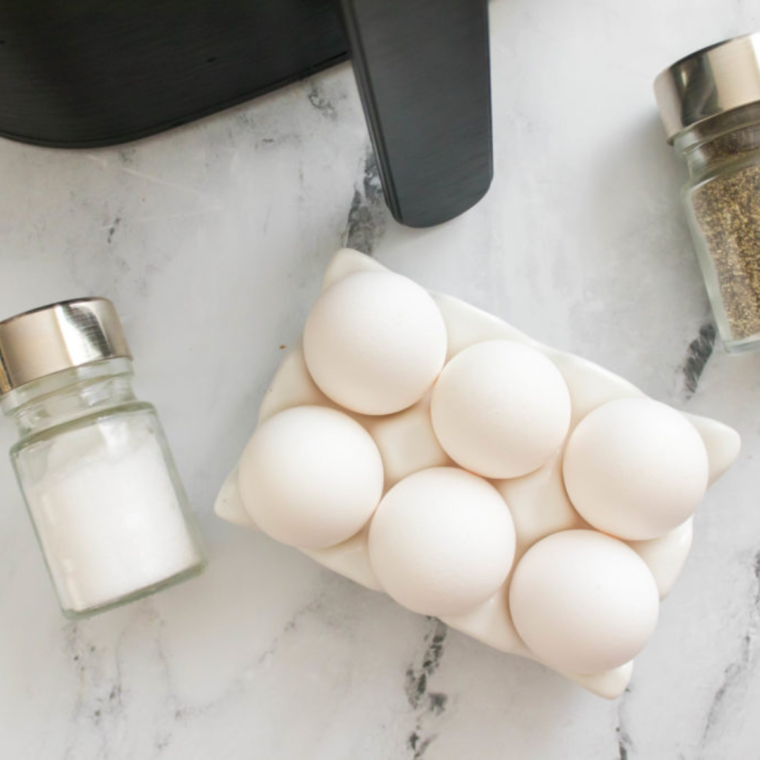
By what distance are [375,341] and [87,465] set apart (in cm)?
20

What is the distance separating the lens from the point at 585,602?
450mm

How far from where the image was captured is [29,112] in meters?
0.52

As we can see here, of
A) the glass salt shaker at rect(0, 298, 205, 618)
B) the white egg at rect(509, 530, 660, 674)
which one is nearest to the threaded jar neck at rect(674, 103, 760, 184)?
the white egg at rect(509, 530, 660, 674)

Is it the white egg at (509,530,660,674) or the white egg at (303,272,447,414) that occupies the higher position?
the white egg at (303,272,447,414)

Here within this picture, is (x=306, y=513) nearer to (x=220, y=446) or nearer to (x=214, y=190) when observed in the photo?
(x=220, y=446)

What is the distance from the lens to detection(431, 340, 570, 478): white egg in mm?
453

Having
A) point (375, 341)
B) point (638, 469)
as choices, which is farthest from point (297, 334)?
point (638, 469)

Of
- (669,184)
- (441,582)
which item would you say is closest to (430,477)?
(441,582)

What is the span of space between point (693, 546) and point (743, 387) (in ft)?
0.40

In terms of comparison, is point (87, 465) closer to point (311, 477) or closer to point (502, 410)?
point (311, 477)

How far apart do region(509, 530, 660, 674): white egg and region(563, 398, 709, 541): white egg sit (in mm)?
22

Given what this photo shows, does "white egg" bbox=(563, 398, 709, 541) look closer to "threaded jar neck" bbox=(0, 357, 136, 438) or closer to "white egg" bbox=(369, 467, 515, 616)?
"white egg" bbox=(369, 467, 515, 616)

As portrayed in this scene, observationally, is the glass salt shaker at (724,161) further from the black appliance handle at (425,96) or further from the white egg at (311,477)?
the white egg at (311,477)

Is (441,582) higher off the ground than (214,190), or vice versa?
(214,190)
